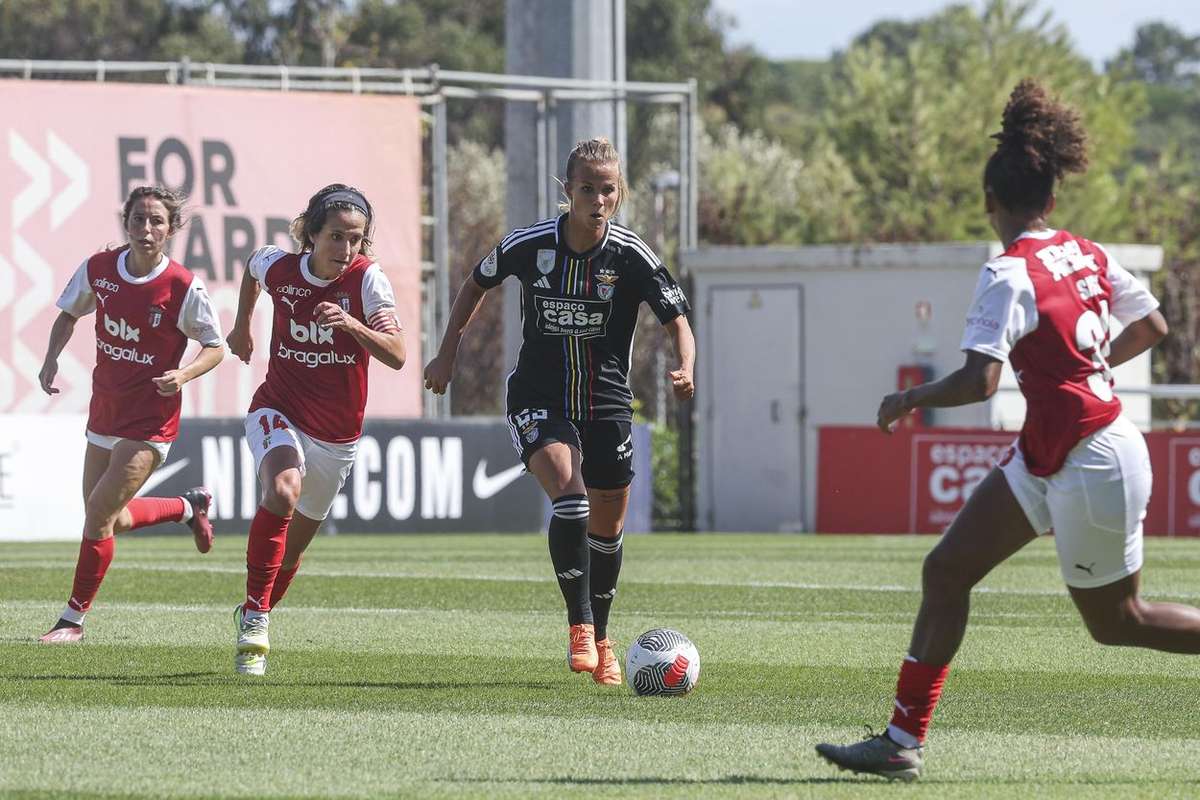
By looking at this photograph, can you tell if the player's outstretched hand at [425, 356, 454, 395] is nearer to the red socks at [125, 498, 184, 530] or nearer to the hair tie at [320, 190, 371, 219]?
the hair tie at [320, 190, 371, 219]

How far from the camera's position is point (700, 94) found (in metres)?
68.2

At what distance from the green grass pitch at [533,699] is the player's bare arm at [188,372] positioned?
1.23 meters

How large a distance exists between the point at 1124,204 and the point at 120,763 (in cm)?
4361

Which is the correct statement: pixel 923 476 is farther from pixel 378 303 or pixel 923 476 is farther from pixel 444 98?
pixel 378 303

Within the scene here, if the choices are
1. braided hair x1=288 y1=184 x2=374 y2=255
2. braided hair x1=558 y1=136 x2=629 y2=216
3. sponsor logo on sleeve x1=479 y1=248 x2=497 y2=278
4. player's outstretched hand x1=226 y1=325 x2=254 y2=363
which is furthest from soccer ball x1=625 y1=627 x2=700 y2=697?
player's outstretched hand x1=226 y1=325 x2=254 y2=363

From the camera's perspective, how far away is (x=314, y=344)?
928 centimetres

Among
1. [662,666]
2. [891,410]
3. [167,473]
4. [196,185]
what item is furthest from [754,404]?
[891,410]

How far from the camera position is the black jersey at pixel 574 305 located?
9008mm

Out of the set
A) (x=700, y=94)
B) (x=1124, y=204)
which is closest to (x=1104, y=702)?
(x=1124, y=204)

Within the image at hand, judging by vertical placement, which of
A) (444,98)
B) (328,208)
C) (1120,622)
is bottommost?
(1120,622)

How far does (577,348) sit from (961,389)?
325cm

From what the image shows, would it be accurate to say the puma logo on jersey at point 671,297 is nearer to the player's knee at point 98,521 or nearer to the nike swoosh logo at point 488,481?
the player's knee at point 98,521

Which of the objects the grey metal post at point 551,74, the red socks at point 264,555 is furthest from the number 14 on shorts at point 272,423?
the grey metal post at point 551,74

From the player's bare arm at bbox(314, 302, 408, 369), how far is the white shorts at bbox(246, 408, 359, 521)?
491 mm
